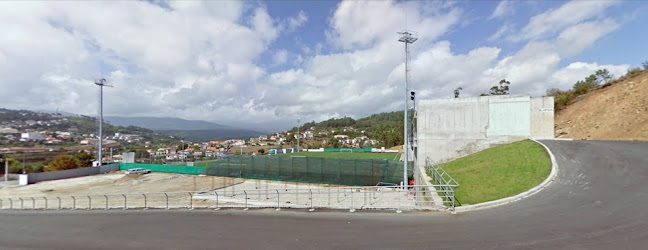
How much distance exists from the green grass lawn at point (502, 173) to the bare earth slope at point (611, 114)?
48.0 ft

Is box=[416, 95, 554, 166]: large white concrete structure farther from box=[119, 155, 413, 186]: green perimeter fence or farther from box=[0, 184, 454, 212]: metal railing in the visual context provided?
box=[0, 184, 454, 212]: metal railing

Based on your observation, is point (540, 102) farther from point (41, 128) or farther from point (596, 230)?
point (41, 128)

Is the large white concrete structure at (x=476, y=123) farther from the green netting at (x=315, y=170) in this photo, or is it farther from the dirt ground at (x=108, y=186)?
the dirt ground at (x=108, y=186)

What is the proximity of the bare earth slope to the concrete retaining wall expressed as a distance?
191 feet

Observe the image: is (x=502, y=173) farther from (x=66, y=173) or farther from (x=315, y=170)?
(x=66, y=173)

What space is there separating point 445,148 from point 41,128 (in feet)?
583

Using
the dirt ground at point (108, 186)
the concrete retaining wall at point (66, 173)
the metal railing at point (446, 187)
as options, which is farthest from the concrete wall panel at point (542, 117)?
the concrete retaining wall at point (66, 173)

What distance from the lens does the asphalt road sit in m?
7.35

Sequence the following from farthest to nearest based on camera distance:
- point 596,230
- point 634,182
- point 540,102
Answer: point 540,102 < point 634,182 < point 596,230

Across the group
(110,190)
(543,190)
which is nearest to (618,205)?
(543,190)

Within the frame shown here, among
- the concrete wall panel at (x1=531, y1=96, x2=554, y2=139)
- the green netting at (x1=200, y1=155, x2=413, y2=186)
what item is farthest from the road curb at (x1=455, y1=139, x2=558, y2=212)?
the concrete wall panel at (x1=531, y1=96, x2=554, y2=139)

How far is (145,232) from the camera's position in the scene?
31.5ft

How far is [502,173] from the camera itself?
14.9 metres

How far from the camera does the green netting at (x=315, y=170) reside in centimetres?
2525
